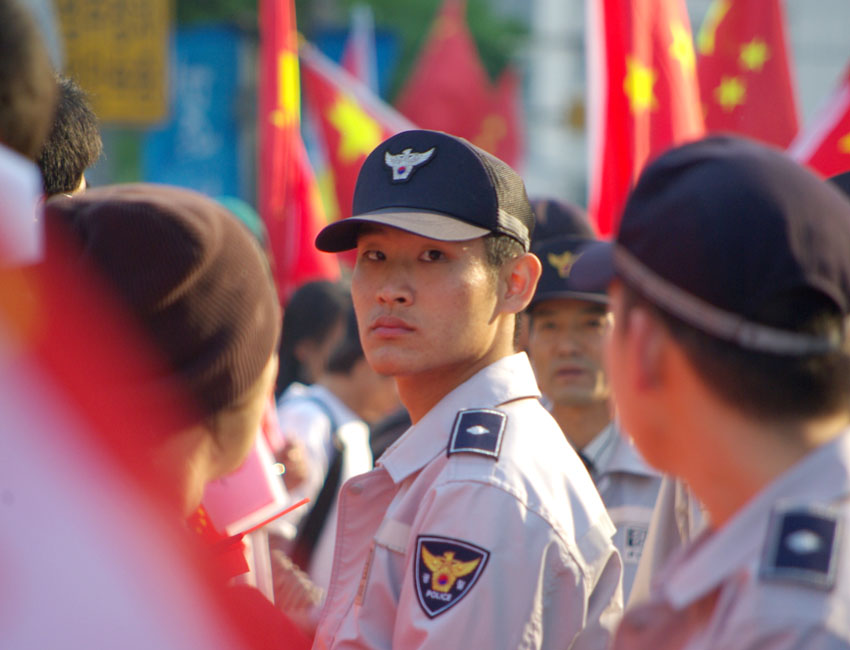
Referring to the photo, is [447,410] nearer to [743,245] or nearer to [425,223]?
[425,223]

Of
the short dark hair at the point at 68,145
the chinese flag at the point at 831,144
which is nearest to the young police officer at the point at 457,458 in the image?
the short dark hair at the point at 68,145

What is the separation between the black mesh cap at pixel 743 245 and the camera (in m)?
1.42

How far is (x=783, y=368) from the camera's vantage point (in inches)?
56.8

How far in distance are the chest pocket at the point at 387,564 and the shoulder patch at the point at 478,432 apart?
0.19m

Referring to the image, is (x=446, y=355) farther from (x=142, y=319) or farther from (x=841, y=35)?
(x=841, y=35)

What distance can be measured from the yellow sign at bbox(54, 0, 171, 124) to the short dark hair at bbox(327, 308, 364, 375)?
5.23m

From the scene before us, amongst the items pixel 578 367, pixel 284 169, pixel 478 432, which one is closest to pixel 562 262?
pixel 578 367

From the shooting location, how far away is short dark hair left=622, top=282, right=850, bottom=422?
1432mm

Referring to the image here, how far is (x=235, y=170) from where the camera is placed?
40.3ft

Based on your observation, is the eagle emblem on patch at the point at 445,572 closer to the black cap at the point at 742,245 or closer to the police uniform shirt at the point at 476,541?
the police uniform shirt at the point at 476,541

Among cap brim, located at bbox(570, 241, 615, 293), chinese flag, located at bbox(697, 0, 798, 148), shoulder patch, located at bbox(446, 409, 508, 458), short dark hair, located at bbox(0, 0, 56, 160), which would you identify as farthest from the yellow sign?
short dark hair, located at bbox(0, 0, 56, 160)

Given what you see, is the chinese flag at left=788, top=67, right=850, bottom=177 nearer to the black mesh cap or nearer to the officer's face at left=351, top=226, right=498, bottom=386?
the officer's face at left=351, top=226, right=498, bottom=386

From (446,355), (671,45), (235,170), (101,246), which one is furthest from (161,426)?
(235,170)

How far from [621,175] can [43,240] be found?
365 centimetres
